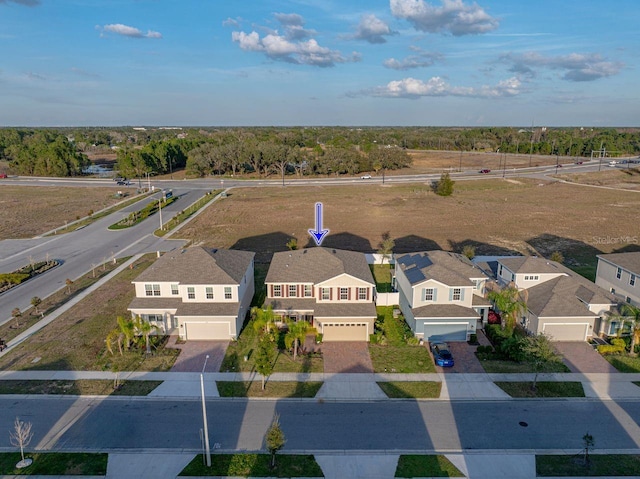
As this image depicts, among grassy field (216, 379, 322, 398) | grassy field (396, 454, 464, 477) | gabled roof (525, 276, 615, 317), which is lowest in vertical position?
grassy field (396, 454, 464, 477)

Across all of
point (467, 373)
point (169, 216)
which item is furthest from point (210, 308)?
point (169, 216)

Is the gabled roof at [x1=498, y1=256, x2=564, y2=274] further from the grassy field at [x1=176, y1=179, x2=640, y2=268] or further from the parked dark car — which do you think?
the grassy field at [x1=176, y1=179, x2=640, y2=268]

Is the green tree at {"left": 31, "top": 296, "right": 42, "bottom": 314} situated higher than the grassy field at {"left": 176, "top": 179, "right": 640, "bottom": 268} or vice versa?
the grassy field at {"left": 176, "top": 179, "right": 640, "bottom": 268}

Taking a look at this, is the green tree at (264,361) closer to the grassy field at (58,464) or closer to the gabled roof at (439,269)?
the grassy field at (58,464)

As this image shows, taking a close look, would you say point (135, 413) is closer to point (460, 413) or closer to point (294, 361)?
point (294, 361)

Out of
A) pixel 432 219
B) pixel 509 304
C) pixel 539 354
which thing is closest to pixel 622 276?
pixel 509 304

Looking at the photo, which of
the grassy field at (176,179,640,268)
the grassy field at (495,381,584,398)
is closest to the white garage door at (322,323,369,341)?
the grassy field at (495,381,584,398)

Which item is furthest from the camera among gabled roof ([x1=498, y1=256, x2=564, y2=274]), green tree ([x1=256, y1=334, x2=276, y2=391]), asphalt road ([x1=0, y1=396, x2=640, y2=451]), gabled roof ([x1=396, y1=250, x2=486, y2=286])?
gabled roof ([x1=498, y1=256, x2=564, y2=274])
